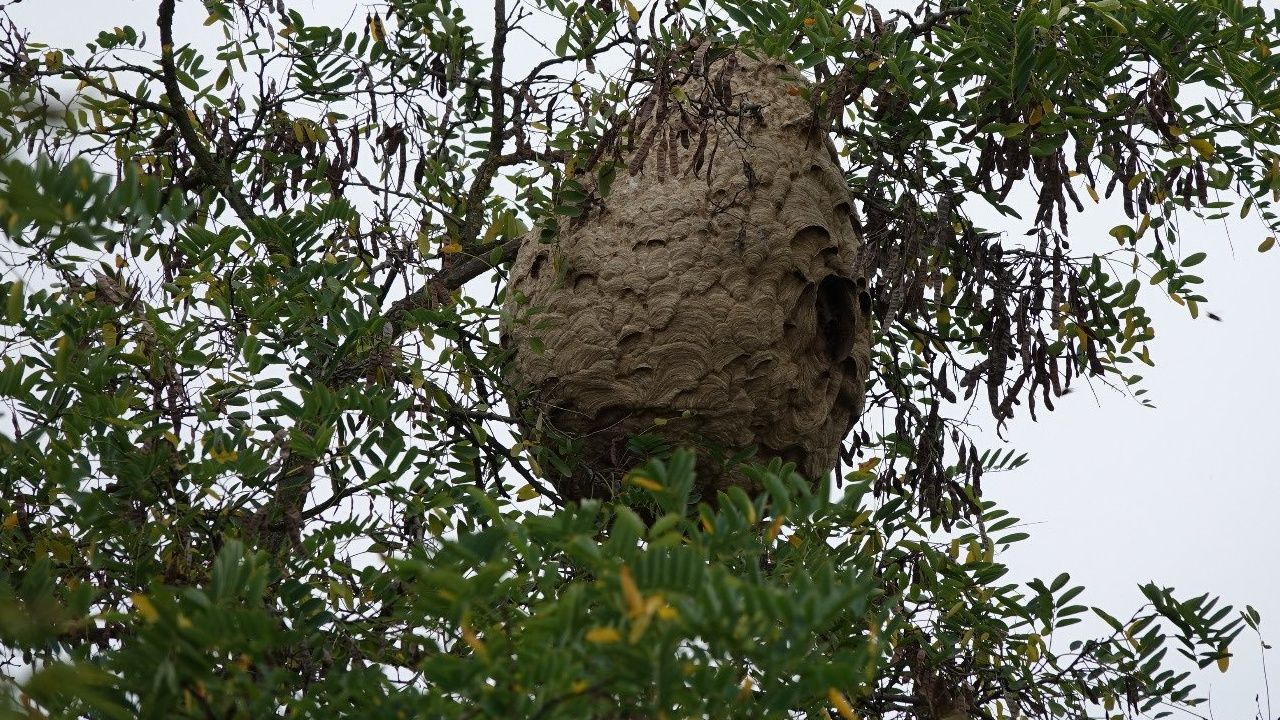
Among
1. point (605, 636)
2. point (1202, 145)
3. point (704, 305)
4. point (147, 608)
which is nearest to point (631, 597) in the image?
point (605, 636)

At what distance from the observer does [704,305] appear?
3492 millimetres

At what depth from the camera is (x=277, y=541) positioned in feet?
10.5

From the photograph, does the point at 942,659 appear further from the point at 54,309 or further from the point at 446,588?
the point at 54,309

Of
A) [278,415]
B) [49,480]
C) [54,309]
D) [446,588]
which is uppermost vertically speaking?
[54,309]

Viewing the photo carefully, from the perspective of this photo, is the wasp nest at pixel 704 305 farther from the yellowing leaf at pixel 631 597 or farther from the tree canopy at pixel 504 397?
the yellowing leaf at pixel 631 597

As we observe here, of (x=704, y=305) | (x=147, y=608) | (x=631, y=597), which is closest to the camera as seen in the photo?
(x=631, y=597)

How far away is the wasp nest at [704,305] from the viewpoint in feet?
11.4

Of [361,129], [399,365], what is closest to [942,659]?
[399,365]

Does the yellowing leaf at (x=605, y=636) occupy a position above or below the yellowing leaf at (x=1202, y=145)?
below

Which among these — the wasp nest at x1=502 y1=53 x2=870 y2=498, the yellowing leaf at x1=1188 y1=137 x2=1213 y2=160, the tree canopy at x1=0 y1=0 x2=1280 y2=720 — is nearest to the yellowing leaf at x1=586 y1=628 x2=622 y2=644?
the tree canopy at x1=0 y1=0 x2=1280 y2=720

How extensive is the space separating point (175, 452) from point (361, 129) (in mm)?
2050

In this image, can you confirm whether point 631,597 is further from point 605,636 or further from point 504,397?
point 504,397

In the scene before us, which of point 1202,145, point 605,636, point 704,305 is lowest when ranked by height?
point 605,636

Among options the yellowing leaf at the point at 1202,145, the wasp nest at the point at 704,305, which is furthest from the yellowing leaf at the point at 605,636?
the yellowing leaf at the point at 1202,145
